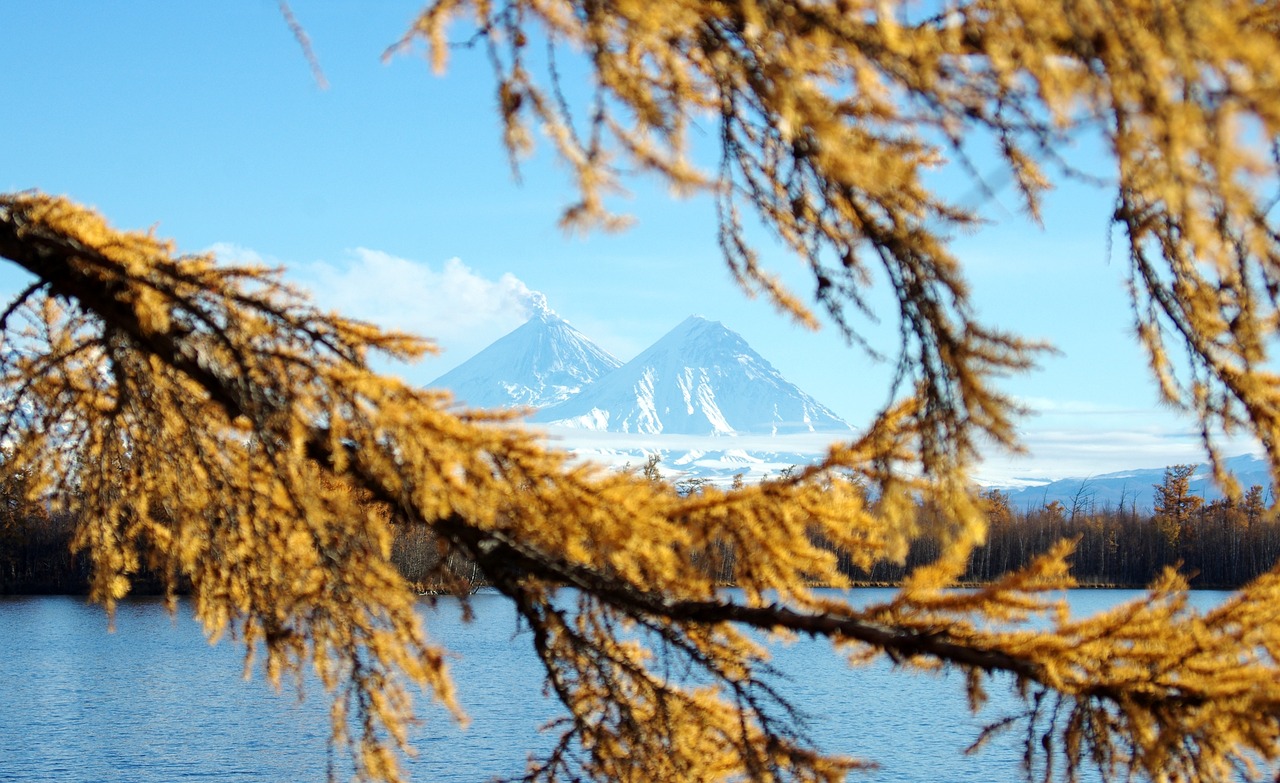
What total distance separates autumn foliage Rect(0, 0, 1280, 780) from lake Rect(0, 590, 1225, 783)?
679 cm

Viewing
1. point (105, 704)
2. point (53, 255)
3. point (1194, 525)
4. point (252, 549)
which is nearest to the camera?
point (53, 255)

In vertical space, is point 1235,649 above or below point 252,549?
below

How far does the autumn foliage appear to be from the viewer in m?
2.22

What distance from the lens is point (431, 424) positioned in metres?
3.26

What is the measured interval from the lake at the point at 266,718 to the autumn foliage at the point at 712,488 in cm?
679

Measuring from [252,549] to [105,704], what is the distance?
2196 centimetres

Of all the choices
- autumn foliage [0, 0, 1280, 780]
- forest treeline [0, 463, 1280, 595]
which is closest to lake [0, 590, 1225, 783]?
autumn foliage [0, 0, 1280, 780]

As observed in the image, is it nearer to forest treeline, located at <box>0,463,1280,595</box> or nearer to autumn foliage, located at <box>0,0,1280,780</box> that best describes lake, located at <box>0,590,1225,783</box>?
autumn foliage, located at <box>0,0,1280,780</box>

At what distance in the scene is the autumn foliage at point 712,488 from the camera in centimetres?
222

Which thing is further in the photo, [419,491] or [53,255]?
[53,255]

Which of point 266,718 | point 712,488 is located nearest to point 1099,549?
point 266,718

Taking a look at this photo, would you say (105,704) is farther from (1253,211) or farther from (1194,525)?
(1194,525)

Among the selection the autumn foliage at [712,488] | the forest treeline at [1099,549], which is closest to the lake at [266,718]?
the autumn foliage at [712,488]

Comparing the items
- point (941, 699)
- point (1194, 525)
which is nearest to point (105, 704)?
point (941, 699)
